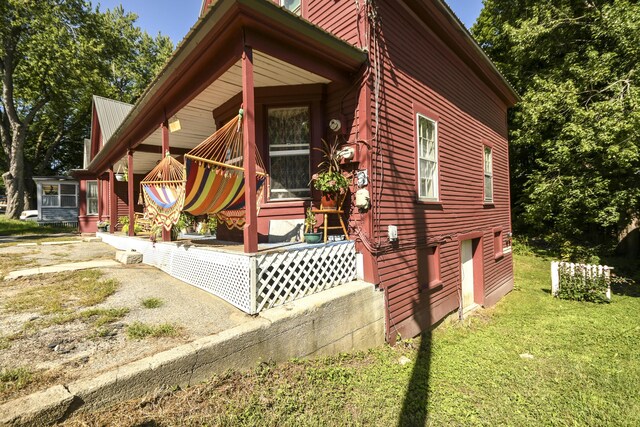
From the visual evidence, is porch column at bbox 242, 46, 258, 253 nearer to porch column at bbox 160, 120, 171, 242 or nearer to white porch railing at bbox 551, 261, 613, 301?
porch column at bbox 160, 120, 171, 242

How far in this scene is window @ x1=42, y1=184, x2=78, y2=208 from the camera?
64.3ft

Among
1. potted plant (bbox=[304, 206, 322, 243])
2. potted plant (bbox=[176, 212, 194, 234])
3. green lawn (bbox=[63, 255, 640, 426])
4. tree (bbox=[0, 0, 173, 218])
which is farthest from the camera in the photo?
tree (bbox=[0, 0, 173, 218])

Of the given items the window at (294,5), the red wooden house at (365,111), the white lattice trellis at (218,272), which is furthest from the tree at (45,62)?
the white lattice trellis at (218,272)

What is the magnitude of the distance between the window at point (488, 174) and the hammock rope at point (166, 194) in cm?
830

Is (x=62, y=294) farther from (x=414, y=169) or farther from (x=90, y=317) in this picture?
(x=414, y=169)

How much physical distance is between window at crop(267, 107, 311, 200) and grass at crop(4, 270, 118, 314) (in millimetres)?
2936

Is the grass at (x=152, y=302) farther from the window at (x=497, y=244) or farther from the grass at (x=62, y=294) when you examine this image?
the window at (x=497, y=244)

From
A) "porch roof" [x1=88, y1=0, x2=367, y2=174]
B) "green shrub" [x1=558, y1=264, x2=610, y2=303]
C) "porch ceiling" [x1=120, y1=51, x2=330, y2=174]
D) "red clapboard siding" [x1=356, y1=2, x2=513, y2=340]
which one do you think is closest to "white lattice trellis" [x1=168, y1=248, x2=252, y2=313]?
"red clapboard siding" [x1=356, y1=2, x2=513, y2=340]

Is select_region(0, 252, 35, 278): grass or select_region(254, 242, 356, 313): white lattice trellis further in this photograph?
select_region(0, 252, 35, 278): grass

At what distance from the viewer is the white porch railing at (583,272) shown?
7998 millimetres

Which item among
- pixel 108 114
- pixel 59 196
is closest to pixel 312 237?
pixel 108 114

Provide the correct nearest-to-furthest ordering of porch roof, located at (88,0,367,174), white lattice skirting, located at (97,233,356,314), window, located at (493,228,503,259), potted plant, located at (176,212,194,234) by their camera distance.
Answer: white lattice skirting, located at (97,233,356,314)
porch roof, located at (88,0,367,174)
potted plant, located at (176,212,194,234)
window, located at (493,228,503,259)

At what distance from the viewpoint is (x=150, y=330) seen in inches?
121

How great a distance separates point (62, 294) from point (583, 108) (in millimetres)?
14398
